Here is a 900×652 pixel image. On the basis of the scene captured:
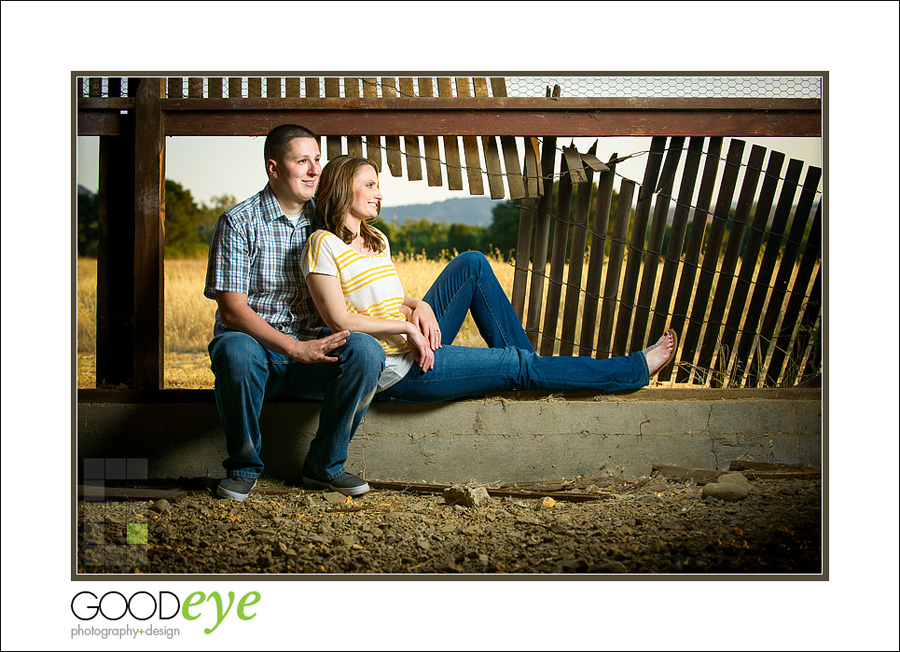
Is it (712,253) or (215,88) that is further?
(712,253)

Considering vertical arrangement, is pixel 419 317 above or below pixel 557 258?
below

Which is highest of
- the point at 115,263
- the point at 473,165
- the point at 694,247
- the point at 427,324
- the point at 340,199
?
the point at 473,165

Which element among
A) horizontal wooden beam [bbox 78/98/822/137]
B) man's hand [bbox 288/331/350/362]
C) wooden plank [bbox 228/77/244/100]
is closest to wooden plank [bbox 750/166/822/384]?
horizontal wooden beam [bbox 78/98/822/137]

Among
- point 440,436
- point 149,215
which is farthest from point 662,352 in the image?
point 149,215

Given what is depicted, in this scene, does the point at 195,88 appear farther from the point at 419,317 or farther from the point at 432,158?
the point at 419,317

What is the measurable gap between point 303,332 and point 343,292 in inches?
10.1

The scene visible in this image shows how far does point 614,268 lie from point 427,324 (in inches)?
45.8

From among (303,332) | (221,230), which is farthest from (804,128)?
(221,230)

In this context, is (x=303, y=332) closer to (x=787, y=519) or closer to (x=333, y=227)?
(x=333, y=227)

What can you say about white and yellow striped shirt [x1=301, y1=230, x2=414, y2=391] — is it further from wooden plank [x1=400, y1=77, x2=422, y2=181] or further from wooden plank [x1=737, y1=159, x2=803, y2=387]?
wooden plank [x1=737, y1=159, x2=803, y2=387]

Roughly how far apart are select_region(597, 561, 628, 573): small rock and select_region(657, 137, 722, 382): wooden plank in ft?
4.91

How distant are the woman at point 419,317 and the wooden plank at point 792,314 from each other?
2.64 ft

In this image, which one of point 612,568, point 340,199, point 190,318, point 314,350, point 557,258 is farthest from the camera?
point 190,318

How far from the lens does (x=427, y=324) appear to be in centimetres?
269
